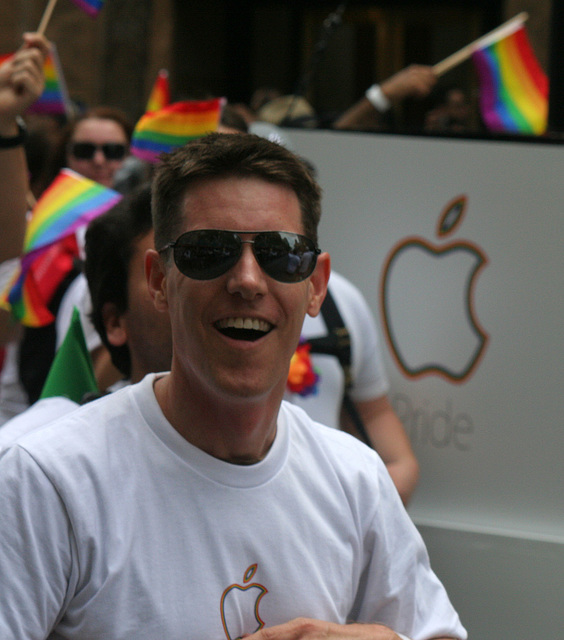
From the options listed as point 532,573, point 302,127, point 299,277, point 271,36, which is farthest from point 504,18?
point 299,277

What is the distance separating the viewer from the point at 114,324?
2373mm

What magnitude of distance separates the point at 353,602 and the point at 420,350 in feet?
5.19

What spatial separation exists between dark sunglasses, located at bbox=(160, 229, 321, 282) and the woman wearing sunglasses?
3.09m

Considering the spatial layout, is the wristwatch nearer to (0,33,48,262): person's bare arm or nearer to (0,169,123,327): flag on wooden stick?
(0,33,48,262): person's bare arm

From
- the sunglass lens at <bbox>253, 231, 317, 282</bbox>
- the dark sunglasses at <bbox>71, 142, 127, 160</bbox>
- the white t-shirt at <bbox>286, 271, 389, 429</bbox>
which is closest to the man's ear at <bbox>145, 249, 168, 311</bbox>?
the sunglass lens at <bbox>253, 231, 317, 282</bbox>

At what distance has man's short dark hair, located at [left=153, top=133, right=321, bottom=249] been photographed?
5.15ft

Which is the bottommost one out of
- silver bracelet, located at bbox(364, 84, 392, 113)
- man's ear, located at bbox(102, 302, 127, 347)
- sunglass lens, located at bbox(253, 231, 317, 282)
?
man's ear, located at bbox(102, 302, 127, 347)

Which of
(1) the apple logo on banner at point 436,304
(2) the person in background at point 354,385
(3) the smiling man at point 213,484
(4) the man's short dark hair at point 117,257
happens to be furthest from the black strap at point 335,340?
(3) the smiling man at point 213,484

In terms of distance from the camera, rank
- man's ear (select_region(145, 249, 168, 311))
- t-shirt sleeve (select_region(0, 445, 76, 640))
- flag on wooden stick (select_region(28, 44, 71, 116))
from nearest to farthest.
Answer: t-shirt sleeve (select_region(0, 445, 76, 640))
man's ear (select_region(145, 249, 168, 311))
flag on wooden stick (select_region(28, 44, 71, 116))

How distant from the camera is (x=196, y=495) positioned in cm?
152

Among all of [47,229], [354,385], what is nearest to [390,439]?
[354,385]

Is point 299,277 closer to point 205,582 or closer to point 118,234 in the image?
point 205,582

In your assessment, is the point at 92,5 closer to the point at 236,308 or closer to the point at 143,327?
the point at 143,327

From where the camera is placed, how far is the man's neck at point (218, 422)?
1.57m
